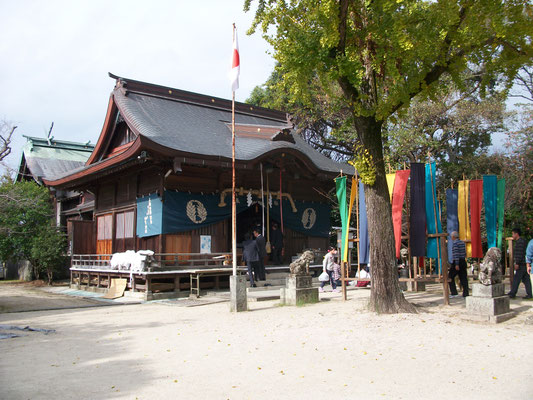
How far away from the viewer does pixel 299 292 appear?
10805 millimetres

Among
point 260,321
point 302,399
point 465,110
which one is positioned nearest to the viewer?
point 302,399

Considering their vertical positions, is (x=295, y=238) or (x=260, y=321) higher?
(x=295, y=238)

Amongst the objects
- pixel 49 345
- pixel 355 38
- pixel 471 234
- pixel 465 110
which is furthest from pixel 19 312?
pixel 465 110

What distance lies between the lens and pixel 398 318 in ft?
27.1

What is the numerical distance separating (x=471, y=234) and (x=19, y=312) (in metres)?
11.8

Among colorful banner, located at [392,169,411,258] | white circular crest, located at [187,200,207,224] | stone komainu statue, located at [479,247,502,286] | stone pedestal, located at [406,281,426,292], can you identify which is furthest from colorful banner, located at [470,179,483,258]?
white circular crest, located at [187,200,207,224]

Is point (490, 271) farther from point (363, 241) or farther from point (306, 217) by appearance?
point (306, 217)

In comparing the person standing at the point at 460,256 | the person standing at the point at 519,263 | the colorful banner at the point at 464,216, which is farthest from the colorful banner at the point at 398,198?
the person standing at the point at 519,263

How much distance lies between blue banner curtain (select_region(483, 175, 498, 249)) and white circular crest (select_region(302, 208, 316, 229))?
8.63 m

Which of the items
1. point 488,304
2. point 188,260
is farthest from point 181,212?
point 488,304

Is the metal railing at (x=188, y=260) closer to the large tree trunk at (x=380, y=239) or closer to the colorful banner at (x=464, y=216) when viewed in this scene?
the large tree trunk at (x=380, y=239)

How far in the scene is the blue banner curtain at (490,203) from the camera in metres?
11.5

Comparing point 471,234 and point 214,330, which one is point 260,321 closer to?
point 214,330

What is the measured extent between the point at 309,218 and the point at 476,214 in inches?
347
